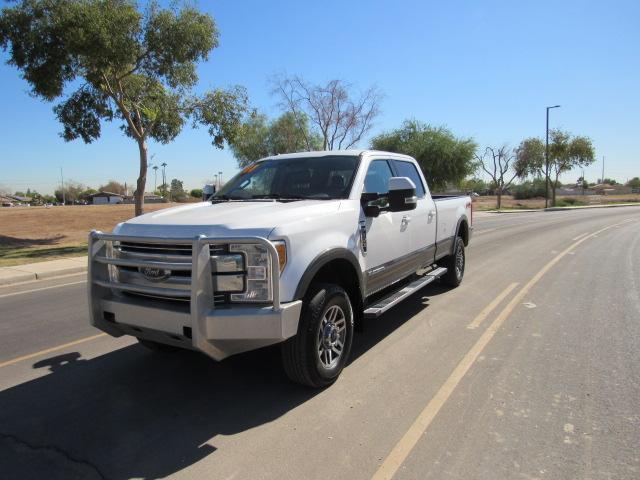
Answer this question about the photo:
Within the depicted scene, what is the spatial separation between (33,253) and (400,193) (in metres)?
13.1

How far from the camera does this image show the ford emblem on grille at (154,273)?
11.9ft

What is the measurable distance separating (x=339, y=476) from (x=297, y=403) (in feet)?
3.37

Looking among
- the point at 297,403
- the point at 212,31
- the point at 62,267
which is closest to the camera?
the point at 297,403

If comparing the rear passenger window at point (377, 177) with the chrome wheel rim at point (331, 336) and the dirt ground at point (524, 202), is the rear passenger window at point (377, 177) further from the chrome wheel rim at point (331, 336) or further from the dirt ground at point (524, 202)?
the dirt ground at point (524, 202)

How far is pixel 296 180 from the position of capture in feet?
16.9

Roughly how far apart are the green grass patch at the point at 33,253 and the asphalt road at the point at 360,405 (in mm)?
6959

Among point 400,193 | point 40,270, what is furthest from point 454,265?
point 40,270

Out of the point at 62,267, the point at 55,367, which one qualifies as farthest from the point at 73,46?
the point at 55,367

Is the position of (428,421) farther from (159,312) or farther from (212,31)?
(212,31)

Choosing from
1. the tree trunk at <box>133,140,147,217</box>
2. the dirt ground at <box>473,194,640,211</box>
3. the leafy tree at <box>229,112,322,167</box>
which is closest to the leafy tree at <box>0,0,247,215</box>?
the tree trunk at <box>133,140,147,217</box>

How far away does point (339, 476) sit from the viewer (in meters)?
2.86

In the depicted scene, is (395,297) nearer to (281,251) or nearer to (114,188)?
(281,251)

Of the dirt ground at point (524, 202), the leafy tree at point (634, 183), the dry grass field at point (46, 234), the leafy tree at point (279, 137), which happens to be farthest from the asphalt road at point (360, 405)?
the leafy tree at point (634, 183)

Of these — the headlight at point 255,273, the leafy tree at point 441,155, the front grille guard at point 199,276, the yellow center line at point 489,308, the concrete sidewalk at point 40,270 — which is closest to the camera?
the front grille guard at point 199,276
